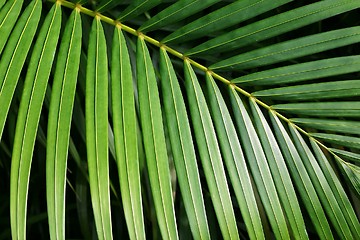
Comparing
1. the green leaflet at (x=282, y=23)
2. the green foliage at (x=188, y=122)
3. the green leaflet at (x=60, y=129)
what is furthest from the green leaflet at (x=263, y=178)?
the green leaflet at (x=60, y=129)

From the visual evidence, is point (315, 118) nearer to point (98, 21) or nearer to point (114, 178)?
point (98, 21)

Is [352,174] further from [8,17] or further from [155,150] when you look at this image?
[8,17]

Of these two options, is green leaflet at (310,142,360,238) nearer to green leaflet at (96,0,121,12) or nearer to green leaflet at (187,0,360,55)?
green leaflet at (187,0,360,55)

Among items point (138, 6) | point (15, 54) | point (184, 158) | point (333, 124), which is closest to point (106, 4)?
point (138, 6)

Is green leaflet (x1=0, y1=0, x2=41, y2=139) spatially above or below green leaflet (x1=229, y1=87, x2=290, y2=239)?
above

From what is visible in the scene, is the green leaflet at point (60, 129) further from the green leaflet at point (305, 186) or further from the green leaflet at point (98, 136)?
the green leaflet at point (305, 186)

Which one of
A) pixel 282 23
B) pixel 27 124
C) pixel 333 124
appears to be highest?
pixel 282 23

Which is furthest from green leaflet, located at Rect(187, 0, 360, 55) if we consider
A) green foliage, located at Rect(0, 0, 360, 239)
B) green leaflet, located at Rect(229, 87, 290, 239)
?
green leaflet, located at Rect(229, 87, 290, 239)
